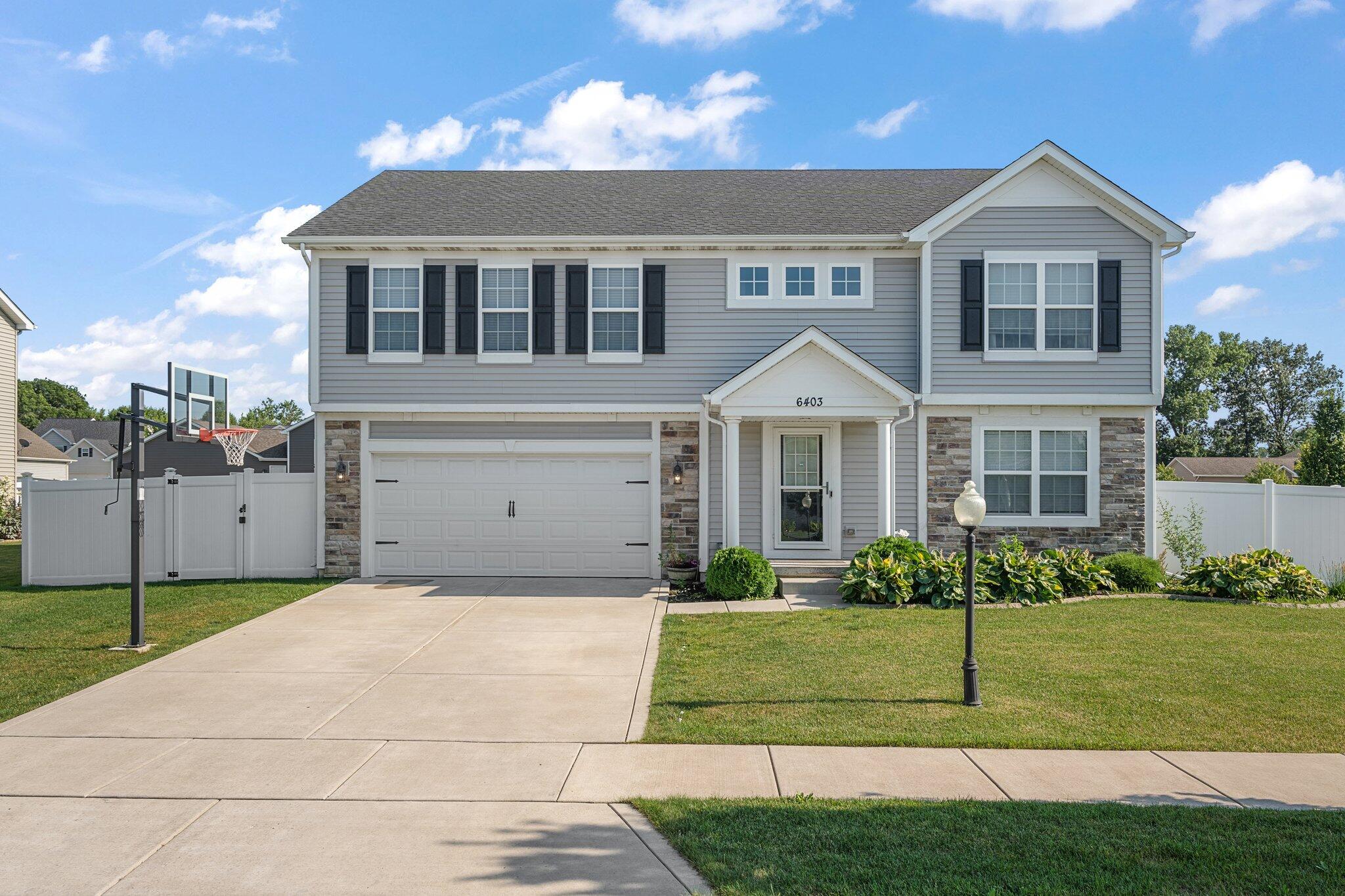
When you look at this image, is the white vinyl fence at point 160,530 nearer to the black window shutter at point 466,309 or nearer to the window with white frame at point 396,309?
the window with white frame at point 396,309

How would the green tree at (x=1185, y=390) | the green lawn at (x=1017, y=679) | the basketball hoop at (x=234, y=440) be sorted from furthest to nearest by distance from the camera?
the green tree at (x=1185, y=390)
the basketball hoop at (x=234, y=440)
the green lawn at (x=1017, y=679)

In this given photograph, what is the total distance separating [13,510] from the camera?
82.3 ft

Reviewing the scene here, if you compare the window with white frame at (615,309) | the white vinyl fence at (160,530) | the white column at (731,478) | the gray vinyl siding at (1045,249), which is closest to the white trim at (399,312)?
the white vinyl fence at (160,530)

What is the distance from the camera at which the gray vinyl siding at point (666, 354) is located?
587 inches

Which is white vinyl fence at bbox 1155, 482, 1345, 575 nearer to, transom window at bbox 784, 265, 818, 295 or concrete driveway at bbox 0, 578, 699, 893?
transom window at bbox 784, 265, 818, 295

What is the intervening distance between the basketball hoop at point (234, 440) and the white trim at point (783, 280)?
26.3 feet

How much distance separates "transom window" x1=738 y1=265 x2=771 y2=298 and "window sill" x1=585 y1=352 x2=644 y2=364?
207 cm

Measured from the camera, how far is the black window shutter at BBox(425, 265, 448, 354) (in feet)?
49.0

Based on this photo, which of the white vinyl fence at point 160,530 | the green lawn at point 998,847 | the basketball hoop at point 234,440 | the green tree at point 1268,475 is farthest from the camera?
the green tree at point 1268,475

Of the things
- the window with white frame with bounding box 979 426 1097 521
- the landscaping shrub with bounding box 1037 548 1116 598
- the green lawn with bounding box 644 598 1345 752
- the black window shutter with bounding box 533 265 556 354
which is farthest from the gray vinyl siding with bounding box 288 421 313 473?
the landscaping shrub with bounding box 1037 548 1116 598

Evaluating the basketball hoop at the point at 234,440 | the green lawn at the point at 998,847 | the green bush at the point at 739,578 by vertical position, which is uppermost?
the basketball hoop at the point at 234,440

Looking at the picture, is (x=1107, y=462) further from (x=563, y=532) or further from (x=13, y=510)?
(x=13, y=510)

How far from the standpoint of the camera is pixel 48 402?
3157 inches

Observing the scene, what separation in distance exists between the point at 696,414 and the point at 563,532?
10.0ft
